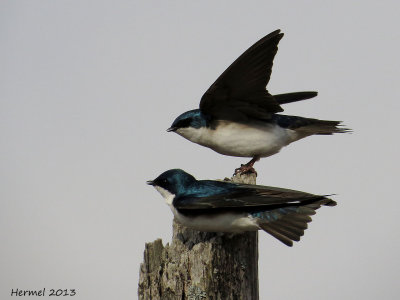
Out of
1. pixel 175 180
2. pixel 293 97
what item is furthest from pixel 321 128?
pixel 175 180

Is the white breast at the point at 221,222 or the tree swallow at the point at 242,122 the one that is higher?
the tree swallow at the point at 242,122

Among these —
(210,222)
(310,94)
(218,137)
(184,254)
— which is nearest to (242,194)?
(210,222)

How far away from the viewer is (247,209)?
3906mm

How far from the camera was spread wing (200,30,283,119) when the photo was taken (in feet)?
17.0

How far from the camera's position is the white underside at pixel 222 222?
3.76 meters

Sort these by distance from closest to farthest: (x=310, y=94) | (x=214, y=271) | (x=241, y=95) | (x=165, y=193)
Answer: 1. (x=214, y=271)
2. (x=165, y=193)
3. (x=241, y=95)
4. (x=310, y=94)

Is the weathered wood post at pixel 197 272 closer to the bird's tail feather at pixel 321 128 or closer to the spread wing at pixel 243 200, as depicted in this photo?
the spread wing at pixel 243 200

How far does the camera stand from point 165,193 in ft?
13.7

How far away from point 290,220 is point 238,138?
1.69m

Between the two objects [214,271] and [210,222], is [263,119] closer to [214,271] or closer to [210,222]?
[210,222]

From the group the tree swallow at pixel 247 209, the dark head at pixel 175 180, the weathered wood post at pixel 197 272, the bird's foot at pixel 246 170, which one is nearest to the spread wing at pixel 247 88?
the bird's foot at pixel 246 170

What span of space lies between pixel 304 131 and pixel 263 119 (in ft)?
1.01

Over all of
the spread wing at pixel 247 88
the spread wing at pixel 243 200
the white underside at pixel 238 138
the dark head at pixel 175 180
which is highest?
the spread wing at pixel 247 88

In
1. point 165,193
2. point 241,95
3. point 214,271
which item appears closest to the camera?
point 214,271
